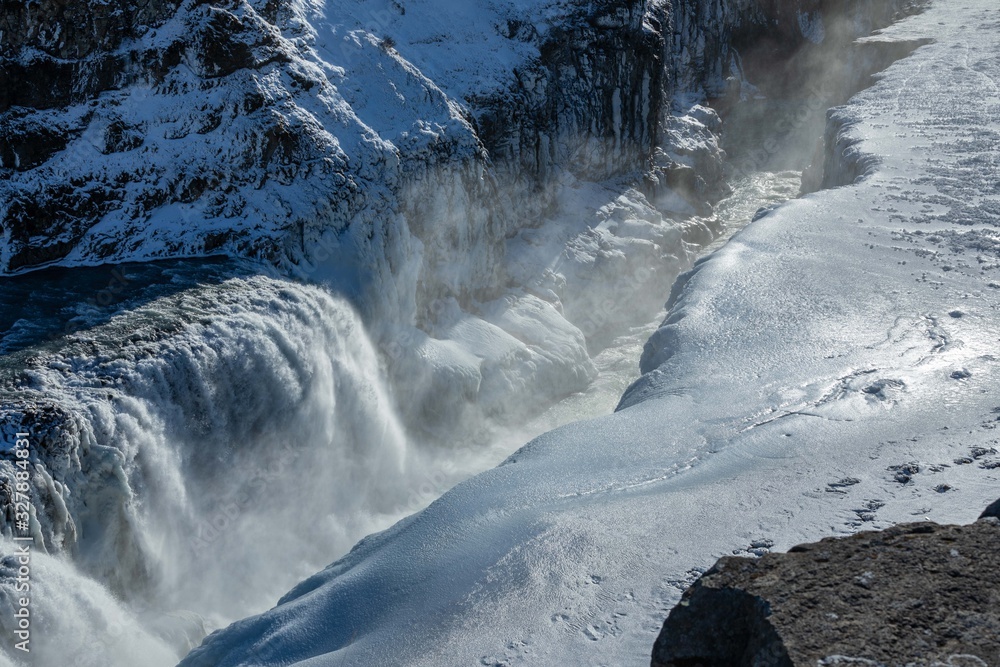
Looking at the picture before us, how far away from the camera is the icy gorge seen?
659 centimetres

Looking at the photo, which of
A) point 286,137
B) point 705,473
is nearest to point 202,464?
point 286,137

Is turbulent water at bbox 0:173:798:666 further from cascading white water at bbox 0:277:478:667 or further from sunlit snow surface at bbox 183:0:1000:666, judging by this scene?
sunlit snow surface at bbox 183:0:1000:666

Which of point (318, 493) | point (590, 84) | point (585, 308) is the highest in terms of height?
point (590, 84)

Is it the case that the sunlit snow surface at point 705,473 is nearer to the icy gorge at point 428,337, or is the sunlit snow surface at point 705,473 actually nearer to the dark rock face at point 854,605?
the icy gorge at point 428,337

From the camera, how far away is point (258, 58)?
12.3 metres

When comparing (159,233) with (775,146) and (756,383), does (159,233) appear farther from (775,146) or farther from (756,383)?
(775,146)

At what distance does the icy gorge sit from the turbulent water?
36 mm

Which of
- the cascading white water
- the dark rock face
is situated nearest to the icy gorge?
the cascading white water

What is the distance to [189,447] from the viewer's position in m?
9.33

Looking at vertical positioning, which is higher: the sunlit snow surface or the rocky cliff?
the rocky cliff

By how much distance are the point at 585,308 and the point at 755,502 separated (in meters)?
8.70

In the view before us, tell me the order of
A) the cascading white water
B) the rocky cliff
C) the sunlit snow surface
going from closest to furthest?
the sunlit snow surface → the cascading white water → the rocky cliff

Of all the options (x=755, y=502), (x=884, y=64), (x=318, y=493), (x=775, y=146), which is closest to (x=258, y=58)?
(x=318, y=493)

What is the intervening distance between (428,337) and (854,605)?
31.2 feet
